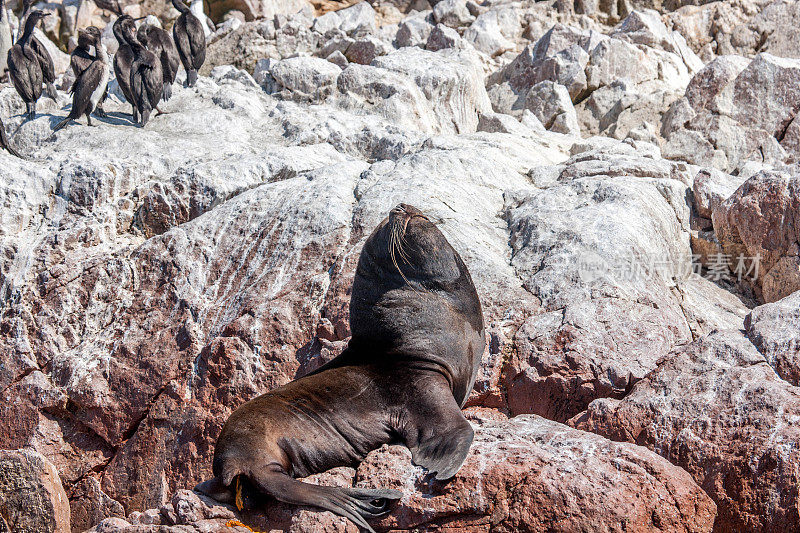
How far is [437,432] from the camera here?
3697mm

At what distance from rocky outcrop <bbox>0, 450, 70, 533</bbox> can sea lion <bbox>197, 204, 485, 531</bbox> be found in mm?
1074

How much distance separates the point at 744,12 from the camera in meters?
16.0

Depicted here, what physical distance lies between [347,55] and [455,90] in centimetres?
336

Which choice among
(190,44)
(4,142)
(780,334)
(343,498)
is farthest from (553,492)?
(190,44)

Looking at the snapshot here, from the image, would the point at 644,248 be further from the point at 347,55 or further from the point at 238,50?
the point at 238,50

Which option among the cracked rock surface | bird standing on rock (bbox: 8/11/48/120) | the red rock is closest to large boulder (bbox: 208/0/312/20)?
bird standing on rock (bbox: 8/11/48/120)

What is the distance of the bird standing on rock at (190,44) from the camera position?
12.1 metres

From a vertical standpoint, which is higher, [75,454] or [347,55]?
[347,55]

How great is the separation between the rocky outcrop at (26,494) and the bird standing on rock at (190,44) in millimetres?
8519

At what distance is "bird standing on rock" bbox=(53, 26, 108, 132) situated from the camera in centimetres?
976

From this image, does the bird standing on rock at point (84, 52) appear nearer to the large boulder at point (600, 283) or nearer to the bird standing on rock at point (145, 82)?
the bird standing on rock at point (145, 82)

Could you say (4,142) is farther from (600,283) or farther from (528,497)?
(528,497)

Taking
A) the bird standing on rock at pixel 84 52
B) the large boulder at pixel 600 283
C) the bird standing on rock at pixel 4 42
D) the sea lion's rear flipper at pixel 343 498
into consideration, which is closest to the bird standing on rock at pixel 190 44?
the bird standing on rock at pixel 84 52


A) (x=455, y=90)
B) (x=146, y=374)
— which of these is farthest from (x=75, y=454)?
(x=455, y=90)
